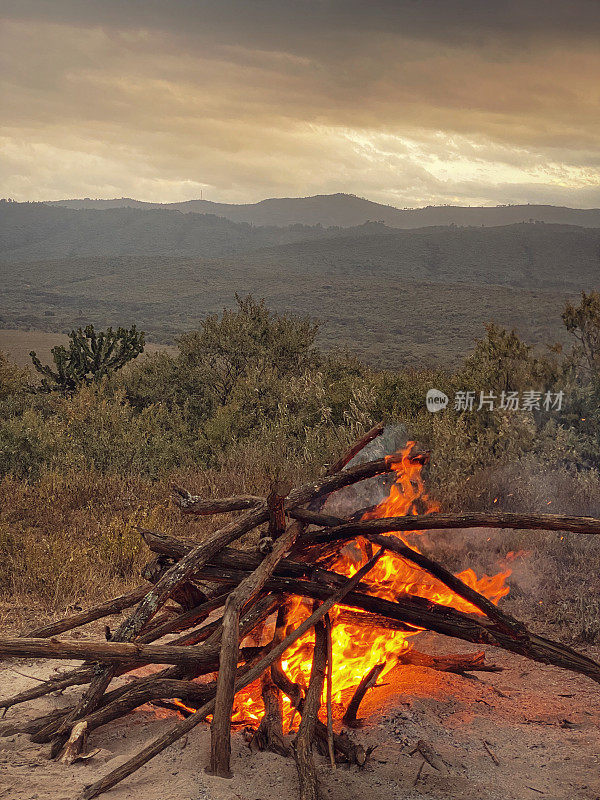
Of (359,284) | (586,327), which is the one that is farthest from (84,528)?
(359,284)

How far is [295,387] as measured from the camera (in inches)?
602

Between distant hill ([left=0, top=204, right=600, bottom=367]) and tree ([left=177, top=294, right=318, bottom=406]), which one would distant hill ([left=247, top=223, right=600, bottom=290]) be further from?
tree ([left=177, top=294, right=318, bottom=406])

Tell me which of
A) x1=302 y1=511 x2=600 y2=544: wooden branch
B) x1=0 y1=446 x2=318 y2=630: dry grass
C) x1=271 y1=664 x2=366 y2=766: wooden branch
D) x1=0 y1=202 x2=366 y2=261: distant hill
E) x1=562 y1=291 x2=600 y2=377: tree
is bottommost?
x1=0 y1=446 x2=318 y2=630: dry grass

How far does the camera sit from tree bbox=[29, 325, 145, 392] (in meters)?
18.9

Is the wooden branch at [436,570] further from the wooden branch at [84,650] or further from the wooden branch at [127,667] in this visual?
the wooden branch at [84,650]

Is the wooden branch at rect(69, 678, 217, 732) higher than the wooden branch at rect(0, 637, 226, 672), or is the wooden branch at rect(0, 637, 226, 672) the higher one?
Answer: the wooden branch at rect(0, 637, 226, 672)

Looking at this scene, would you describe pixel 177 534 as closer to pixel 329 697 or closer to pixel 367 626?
pixel 367 626

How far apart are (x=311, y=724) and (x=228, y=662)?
0.53m

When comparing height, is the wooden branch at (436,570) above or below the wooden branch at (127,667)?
above

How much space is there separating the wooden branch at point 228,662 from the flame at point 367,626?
0.59 metres

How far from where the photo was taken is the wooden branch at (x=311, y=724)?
338 centimetres

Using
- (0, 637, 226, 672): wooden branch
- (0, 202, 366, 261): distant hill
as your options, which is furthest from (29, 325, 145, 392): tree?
(0, 202, 366, 261): distant hill

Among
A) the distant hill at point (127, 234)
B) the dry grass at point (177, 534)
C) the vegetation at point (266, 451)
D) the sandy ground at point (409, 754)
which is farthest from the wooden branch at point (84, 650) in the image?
the distant hill at point (127, 234)

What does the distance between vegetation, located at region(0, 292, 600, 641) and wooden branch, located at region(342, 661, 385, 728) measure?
2665mm
